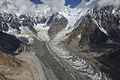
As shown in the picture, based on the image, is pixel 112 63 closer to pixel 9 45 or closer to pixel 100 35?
pixel 100 35

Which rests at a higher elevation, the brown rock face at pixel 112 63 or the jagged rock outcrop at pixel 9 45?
the jagged rock outcrop at pixel 9 45

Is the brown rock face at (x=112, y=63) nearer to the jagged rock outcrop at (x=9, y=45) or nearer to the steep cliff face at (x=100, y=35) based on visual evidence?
the steep cliff face at (x=100, y=35)

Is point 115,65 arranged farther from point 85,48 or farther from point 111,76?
point 85,48

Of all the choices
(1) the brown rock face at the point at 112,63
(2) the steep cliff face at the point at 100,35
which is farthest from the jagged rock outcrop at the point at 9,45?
(1) the brown rock face at the point at 112,63

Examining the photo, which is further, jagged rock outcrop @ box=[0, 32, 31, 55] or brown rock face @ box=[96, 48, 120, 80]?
jagged rock outcrop @ box=[0, 32, 31, 55]

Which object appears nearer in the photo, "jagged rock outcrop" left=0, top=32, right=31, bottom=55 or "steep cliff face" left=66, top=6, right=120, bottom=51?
"jagged rock outcrop" left=0, top=32, right=31, bottom=55

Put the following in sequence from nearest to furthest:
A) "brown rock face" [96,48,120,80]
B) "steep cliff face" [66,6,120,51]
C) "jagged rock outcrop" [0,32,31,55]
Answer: "brown rock face" [96,48,120,80] < "jagged rock outcrop" [0,32,31,55] < "steep cliff face" [66,6,120,51]

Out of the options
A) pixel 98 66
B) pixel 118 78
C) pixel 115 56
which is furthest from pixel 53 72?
pixel 115 56

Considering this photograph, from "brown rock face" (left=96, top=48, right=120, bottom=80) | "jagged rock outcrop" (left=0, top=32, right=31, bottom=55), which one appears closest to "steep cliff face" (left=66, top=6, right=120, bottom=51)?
"brown rock face" (left=96, top=48, right=120, bottom=80)

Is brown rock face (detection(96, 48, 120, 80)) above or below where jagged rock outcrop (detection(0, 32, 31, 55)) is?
below

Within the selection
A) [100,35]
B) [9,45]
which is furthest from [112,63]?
[9,45]

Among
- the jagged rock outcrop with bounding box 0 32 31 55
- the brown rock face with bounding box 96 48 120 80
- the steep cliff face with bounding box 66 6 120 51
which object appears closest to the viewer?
the brown rock face with bounding box 96 48 120 80

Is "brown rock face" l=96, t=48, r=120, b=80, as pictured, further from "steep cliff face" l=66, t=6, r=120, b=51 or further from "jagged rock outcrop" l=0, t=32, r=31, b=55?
"jagged rock outcrop" l=0, t=32, r=31, b=55
